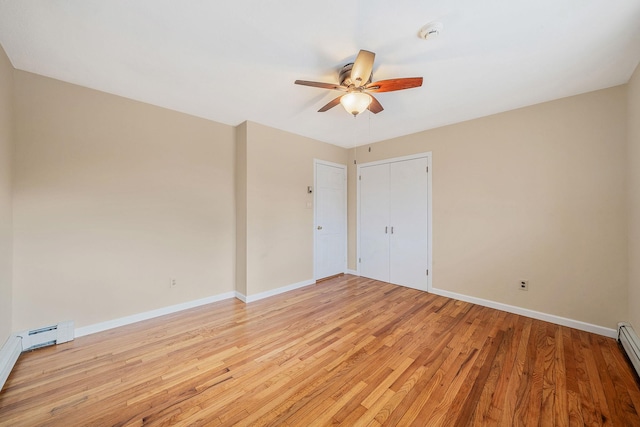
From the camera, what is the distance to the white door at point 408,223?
147 inches

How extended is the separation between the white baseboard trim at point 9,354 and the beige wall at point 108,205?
18cm

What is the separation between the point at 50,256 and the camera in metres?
2.28

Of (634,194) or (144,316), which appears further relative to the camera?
(144,316)

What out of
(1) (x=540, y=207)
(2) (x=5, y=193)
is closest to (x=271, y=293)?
(2) (x=5, y=193)

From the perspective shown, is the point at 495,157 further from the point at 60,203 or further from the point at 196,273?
the point at 60,203

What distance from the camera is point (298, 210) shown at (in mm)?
3973

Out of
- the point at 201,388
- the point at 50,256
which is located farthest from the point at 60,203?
the point at 201,388

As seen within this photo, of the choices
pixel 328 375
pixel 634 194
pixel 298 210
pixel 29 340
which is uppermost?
pixel 634 194

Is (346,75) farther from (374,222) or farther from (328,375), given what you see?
(374,222)

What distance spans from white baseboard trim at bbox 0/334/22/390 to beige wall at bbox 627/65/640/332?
5.11 meters

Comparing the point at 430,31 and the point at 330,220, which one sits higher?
the point at 430,31

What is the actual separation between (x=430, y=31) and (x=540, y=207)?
2455mm

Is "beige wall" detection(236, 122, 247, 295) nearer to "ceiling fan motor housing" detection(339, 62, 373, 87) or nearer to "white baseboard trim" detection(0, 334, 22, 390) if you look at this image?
"ceiling fan motor housing" detection(339, 62, 373, 87)

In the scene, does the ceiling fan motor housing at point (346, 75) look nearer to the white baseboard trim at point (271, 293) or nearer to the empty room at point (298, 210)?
the empty room at point (298, 210)
